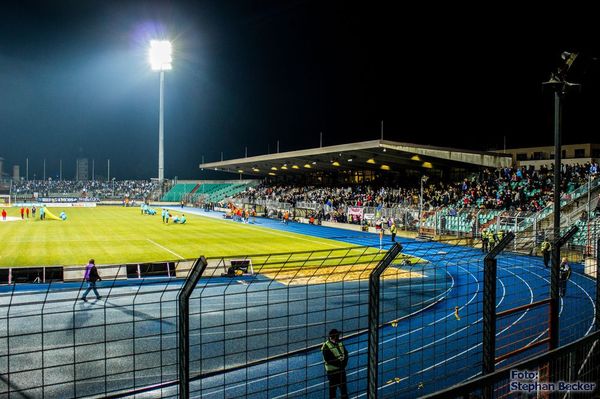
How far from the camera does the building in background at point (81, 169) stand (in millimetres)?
143500

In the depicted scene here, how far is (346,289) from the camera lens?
1720cm

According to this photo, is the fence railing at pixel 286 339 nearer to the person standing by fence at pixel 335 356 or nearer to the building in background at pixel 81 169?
the person standing by fence at pixel 335 356

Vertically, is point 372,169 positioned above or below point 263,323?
above

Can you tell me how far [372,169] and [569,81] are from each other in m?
49.6

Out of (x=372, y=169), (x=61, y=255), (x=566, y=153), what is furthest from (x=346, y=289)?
(x=372, y=169)

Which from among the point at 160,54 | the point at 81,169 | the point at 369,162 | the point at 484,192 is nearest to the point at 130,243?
the point at 484,192

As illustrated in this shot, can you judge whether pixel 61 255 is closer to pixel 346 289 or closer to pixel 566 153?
pixel 346 289

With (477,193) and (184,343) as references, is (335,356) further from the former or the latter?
(477,193)

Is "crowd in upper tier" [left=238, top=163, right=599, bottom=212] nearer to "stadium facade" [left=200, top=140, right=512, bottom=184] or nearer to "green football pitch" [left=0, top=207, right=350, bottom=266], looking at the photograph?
"stadium facade" [left=200, top=140, right=512, bottom=184]

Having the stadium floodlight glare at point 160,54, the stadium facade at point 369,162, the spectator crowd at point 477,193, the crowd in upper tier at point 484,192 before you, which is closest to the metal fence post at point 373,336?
the crowd in upper tier at point 484,192

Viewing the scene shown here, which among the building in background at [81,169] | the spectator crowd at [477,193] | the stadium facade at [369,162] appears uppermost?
the building in background at [81,169]

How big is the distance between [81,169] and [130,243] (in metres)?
127

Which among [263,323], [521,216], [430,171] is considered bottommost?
[263,323]

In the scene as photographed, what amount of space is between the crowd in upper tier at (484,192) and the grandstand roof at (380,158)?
1.92 m
